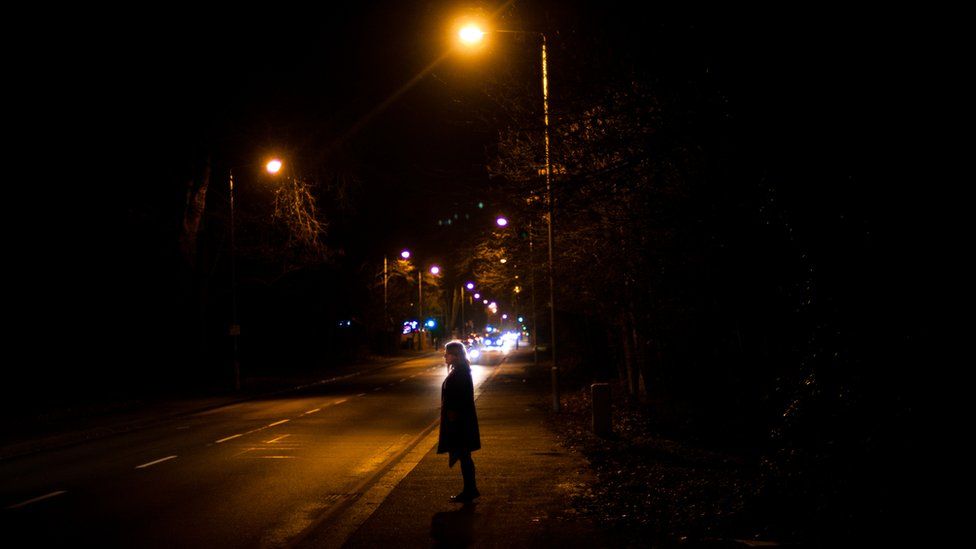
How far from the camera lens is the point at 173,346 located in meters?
32.7

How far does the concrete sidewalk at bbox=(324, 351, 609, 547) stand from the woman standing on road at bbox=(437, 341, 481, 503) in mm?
332

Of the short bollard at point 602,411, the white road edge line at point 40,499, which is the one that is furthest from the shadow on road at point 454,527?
the short bollard at point 602,411

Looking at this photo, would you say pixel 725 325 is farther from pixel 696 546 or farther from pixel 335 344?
pixel 335 344

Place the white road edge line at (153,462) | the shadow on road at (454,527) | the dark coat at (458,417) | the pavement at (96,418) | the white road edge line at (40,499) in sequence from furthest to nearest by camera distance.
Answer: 1. the pavement at (96,418)
2. the white road edge line at (153,462)
3. the white road edge line at (40,499)
4. the dark coat at (458,417)
5. the shadow on road at (454,527)

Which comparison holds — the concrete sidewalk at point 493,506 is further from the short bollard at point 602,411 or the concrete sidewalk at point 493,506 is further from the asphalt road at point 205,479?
the short bollard at point 602,411

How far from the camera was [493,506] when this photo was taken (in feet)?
29.2

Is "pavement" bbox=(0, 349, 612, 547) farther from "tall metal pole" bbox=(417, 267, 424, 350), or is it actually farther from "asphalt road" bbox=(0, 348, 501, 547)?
"tall metal pole" bbox=(417, 267, 424, 350)

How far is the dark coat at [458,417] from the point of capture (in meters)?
9.04

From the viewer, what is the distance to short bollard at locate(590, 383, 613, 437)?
1499cm

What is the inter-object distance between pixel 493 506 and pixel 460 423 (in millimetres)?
960

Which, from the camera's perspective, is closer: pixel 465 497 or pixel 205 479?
pixel 465 497

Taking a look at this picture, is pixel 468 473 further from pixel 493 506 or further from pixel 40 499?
pixel 40 499

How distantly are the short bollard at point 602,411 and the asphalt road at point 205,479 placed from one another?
354cm

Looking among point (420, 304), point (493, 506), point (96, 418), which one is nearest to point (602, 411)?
point (493, 506)
